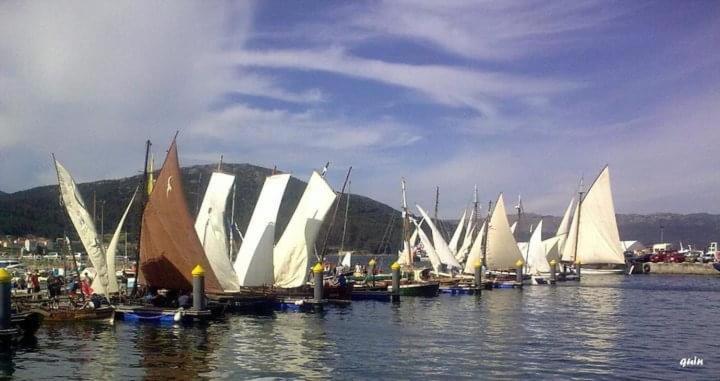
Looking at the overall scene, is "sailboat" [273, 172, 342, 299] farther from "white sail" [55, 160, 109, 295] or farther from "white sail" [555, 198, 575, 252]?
"white sail" [555, 198, 575, 252]

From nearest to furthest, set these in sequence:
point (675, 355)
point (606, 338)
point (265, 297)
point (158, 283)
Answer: point (675, 355) < point (606, 338) < point (158, 283) < point (265, 297)

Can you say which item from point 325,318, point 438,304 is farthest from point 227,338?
point 438,304

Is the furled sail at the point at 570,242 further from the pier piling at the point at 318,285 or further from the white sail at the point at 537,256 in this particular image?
the pier piling at the point at 318,285

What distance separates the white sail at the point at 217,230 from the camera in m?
46.4

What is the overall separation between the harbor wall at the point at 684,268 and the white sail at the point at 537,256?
44548 mm

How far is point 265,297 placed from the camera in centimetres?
4938

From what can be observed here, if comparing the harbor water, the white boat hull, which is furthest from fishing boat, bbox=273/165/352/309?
the white boat hull

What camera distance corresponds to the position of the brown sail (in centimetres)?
4247

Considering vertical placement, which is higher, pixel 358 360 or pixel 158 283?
pixel 158 283

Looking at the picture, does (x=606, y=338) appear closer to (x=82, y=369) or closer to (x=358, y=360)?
(x=358, y=360)

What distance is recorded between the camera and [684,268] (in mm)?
133375

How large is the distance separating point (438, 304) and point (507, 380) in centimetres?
3209

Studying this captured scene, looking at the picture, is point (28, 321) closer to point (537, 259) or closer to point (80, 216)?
point (80, 216)

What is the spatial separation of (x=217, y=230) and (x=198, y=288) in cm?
976
